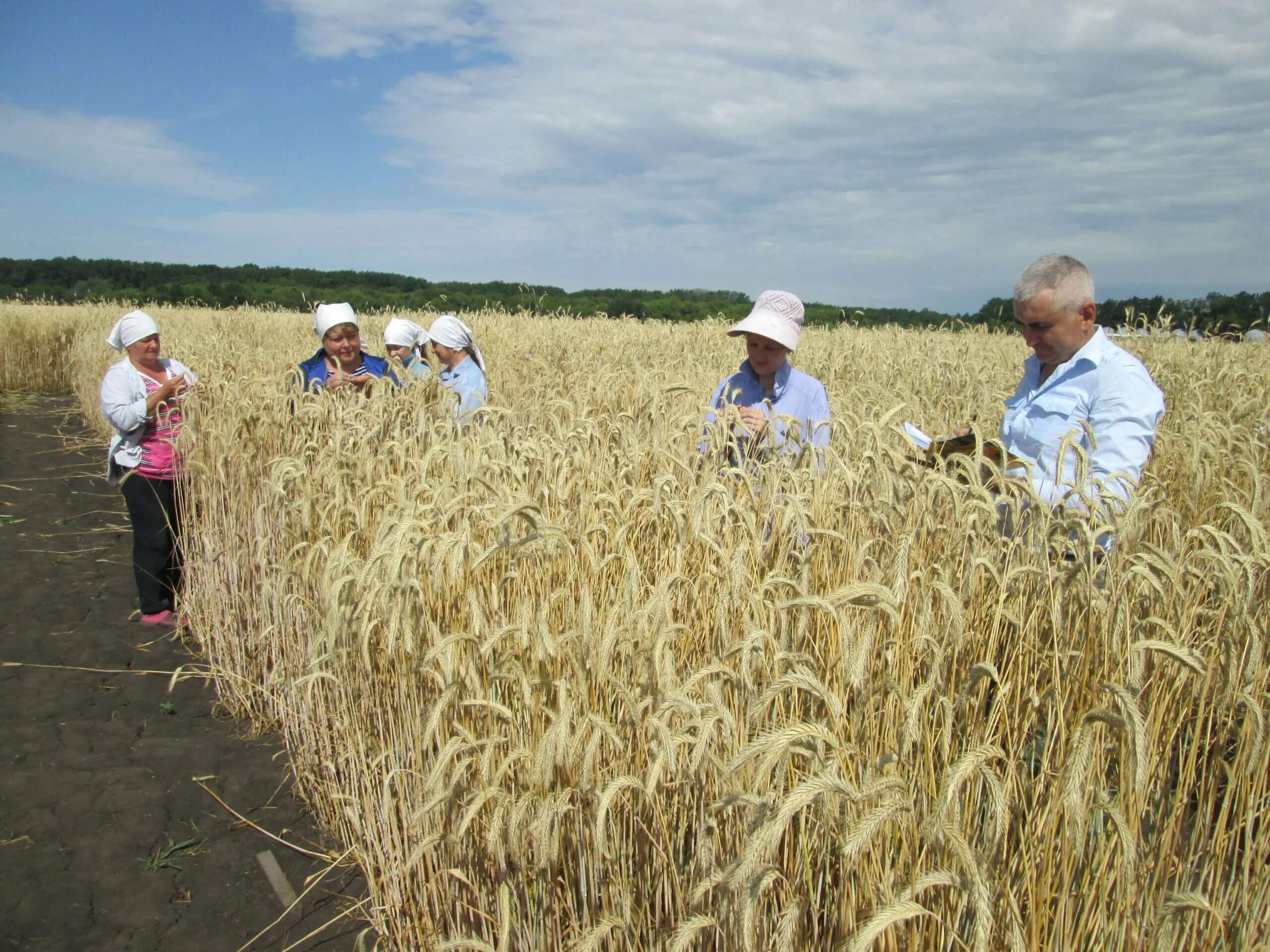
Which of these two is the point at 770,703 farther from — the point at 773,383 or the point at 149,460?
the point at 149,460

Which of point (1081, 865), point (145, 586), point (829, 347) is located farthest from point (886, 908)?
point (829, 347)

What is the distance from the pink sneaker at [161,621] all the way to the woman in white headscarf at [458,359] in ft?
6.97


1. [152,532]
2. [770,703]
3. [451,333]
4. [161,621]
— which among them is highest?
[451,333]

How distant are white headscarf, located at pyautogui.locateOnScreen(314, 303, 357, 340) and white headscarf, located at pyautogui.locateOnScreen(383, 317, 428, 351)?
1117mm

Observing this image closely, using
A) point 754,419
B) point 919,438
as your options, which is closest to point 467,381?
point 754,419

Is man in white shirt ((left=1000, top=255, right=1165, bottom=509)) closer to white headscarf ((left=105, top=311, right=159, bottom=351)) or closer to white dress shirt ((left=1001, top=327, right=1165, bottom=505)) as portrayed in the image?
white dress shirt ((left=1001, top=327, right=1165, bottom=505))

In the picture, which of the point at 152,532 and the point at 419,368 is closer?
the point at 152,532

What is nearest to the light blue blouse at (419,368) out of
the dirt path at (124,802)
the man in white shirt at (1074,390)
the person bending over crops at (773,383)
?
the person bending over crops at (773,383)

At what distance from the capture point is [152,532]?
477cm

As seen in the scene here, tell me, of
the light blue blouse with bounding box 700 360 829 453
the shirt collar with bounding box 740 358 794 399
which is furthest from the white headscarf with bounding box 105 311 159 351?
the shirt collar with bounding box 740 358 794 399

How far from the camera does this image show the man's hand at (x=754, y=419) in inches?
128

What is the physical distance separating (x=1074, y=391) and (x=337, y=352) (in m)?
4.22

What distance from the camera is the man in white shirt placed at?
8.41 feet

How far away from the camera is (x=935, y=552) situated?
7.65 ft
